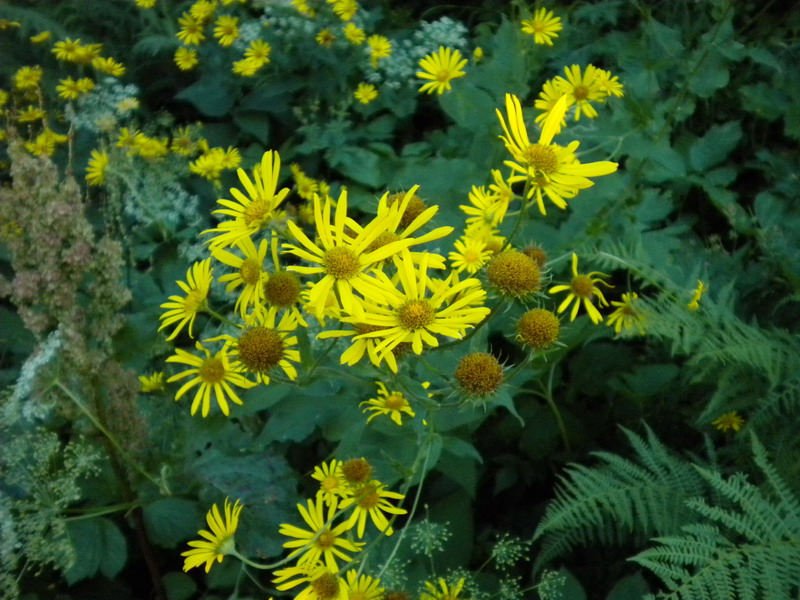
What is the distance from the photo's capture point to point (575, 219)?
1.82 m

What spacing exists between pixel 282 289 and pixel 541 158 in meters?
0.48

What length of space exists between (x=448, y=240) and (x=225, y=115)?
1.59 metres

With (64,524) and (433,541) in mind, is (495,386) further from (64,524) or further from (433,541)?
(64,524)

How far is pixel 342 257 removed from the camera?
1061 mm

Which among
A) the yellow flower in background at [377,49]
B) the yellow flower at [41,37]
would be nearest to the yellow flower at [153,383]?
the yellow flower in background at [377,49]

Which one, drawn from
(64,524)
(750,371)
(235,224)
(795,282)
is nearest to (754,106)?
(795,282)

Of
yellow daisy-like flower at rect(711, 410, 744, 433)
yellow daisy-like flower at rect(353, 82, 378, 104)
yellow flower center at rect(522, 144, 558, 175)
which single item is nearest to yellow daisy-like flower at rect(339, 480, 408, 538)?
yellow flower center at rect(522, 144, 558, 175)

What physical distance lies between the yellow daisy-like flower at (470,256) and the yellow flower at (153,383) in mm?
917

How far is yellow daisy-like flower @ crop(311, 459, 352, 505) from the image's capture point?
4.13ft

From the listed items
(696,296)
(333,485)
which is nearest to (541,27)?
(696,296)

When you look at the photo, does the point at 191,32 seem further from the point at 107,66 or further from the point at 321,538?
the point at 321,538

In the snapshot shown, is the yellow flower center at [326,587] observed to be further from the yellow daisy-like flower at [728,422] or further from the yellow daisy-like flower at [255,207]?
the yellow daisy-like flower at [728,422]

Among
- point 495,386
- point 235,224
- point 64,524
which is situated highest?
point 235,224

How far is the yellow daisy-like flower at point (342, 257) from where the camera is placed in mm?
1018
